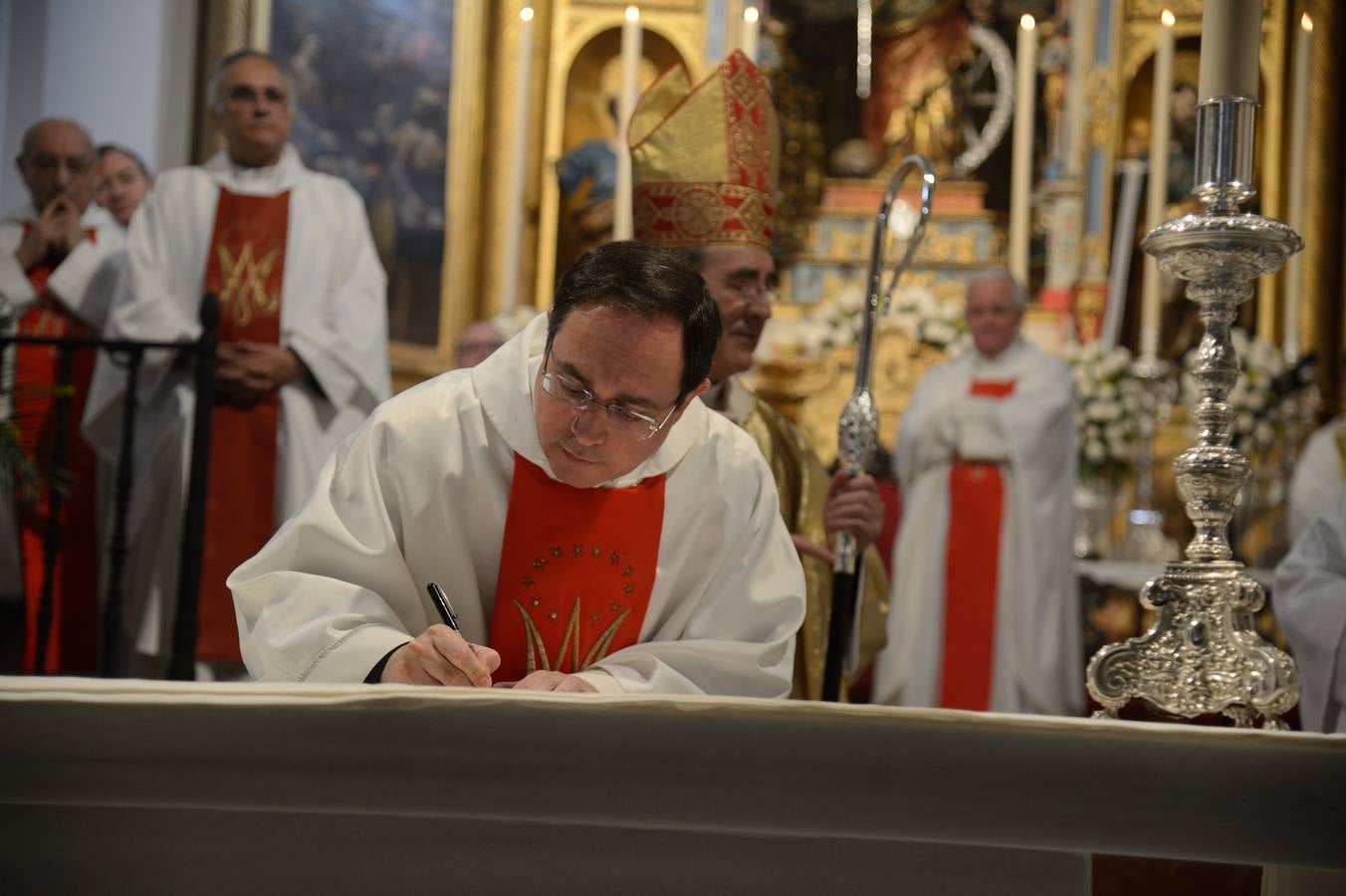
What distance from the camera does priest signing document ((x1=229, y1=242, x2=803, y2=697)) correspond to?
208 cm

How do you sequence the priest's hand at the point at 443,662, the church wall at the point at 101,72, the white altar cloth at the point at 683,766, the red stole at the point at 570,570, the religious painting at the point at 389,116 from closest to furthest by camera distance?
the white altar cloth at the point at 683,766
the priest's hand at the point at 443,662
the red stole at the point at 570,570
the church wall at the point at 101,72
the religious painting at the point at 389,116

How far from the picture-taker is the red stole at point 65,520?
4824mm

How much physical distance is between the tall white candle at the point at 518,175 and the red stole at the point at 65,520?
302 cm

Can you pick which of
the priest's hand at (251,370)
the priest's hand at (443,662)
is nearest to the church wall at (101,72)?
the priest's hand at (251,370)

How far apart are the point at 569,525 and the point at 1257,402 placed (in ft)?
18.2

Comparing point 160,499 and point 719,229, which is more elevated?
point 719,229

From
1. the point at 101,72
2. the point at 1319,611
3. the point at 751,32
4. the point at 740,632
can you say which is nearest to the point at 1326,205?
the point at 751,32

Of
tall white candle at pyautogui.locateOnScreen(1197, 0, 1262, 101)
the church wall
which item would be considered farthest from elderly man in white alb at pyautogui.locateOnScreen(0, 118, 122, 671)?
tall white candle at pyautogui.locateOnScreen(1197, 0, 1262, 101)

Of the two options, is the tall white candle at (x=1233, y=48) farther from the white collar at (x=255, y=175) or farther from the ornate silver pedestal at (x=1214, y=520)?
the white collar at (x=255, y=175)

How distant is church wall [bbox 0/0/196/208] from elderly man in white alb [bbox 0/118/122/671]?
155 centimetres

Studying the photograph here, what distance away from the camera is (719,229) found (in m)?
3.28

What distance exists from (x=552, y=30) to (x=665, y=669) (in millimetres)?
7167

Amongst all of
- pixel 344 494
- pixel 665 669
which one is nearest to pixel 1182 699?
pixel 665 669

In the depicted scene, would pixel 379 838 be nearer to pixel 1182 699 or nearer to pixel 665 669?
pixel 665 669
